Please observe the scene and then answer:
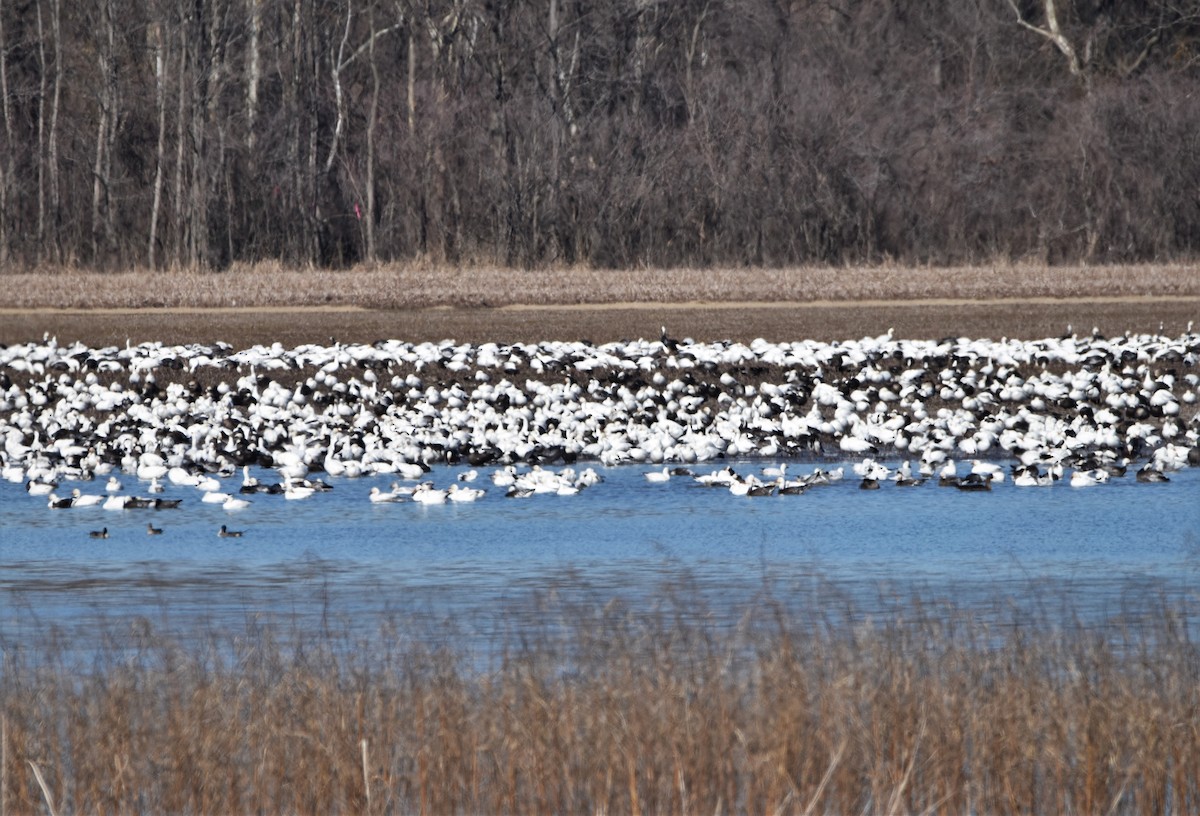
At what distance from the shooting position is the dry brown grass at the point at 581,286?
28.6m

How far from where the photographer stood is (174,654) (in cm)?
681

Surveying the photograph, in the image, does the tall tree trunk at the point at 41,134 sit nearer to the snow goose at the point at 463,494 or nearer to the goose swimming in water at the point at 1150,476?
the snow goose at the point at 463,494

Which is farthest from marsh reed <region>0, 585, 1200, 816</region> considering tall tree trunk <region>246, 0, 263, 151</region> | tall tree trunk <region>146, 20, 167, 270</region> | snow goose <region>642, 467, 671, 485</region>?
tall tree trunk <region>246, 0, 263, 151</region>

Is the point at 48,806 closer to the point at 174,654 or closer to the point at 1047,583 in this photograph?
the point at 174,654

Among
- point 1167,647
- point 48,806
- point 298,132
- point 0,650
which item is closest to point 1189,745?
point 1167,647

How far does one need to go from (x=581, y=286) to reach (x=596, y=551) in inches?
830

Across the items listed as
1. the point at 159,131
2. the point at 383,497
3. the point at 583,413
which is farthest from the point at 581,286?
the point at 383,497

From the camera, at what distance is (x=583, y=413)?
15805mm

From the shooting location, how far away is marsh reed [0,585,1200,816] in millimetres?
5531

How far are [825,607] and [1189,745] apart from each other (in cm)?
288

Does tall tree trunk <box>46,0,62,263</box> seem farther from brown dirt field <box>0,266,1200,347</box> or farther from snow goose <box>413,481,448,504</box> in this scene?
snow goose <box>413,481,448,504</box>

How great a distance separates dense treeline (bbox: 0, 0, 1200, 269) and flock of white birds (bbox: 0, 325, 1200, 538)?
19.4 metres

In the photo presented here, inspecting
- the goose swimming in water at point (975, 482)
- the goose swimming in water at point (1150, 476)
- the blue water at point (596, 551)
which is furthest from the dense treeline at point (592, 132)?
the blue water at point (596, 551)

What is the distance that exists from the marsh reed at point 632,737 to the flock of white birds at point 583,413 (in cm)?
601
